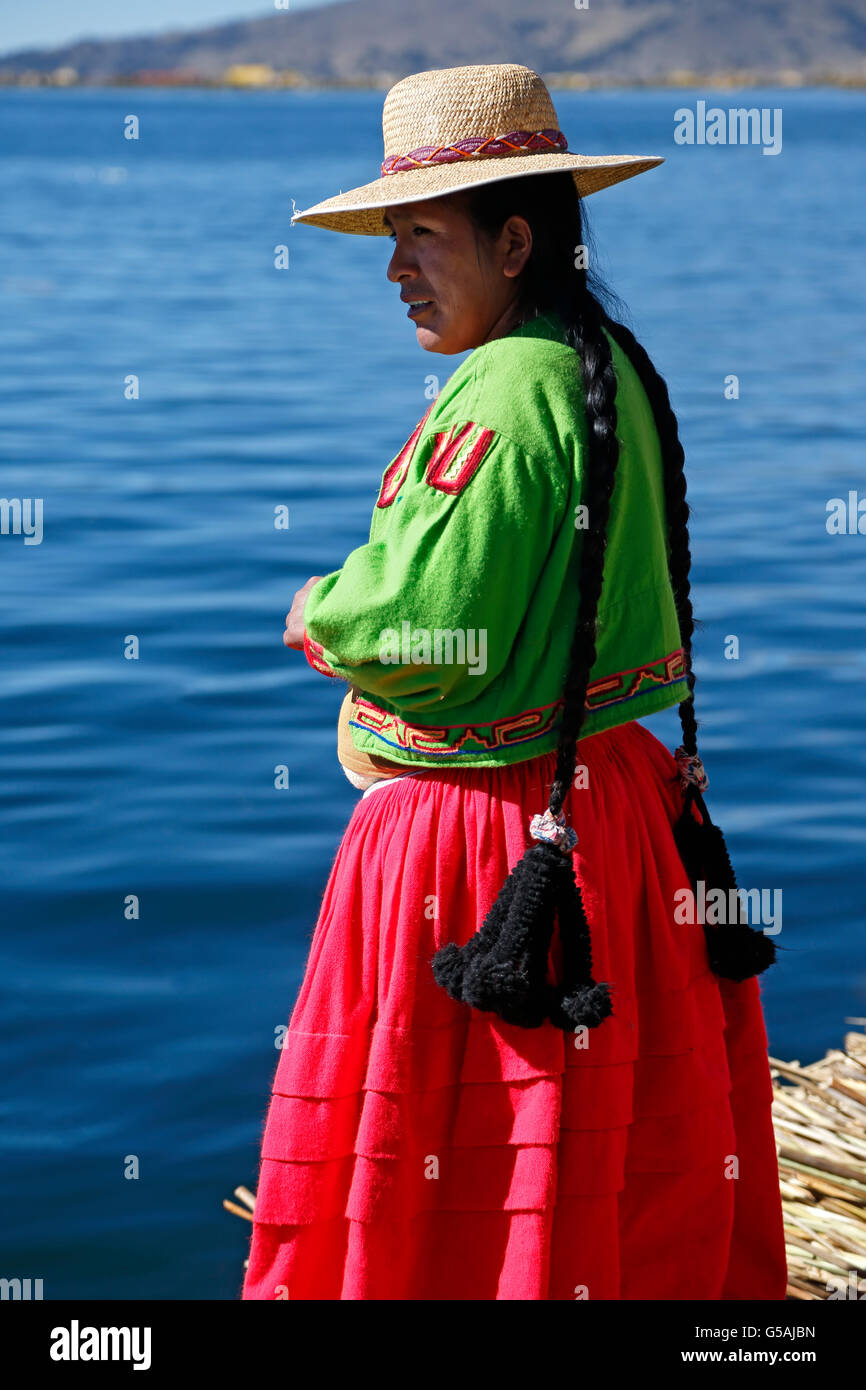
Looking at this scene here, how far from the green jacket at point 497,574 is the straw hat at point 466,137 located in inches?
7.7

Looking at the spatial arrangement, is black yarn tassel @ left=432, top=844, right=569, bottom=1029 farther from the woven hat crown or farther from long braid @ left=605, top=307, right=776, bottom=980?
the woven hat crown

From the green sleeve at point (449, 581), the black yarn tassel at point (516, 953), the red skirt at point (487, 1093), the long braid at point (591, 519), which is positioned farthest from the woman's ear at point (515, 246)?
the black yarn tassel at point (516, 953)

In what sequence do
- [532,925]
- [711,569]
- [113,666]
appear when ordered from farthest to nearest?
[711,569], [113,666], [532,925]

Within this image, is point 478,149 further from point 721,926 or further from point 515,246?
point 721,926

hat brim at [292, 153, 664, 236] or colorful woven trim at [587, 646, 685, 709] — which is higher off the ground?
hat brim at [292, 153, 664, 236]

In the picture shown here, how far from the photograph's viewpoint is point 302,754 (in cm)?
590

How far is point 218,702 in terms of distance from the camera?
6.34 meters

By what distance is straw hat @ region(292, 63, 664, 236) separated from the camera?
206 cm

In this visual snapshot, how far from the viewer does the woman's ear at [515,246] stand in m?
2.11

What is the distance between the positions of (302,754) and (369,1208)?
385cm

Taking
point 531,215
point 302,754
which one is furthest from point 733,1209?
point 302,754

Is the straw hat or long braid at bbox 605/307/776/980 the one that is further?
long braid at bbox 605/307/776/980

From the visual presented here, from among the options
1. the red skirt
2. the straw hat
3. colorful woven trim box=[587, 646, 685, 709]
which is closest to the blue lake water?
the red skirt

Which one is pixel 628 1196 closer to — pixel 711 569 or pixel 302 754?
pixel 302 754
